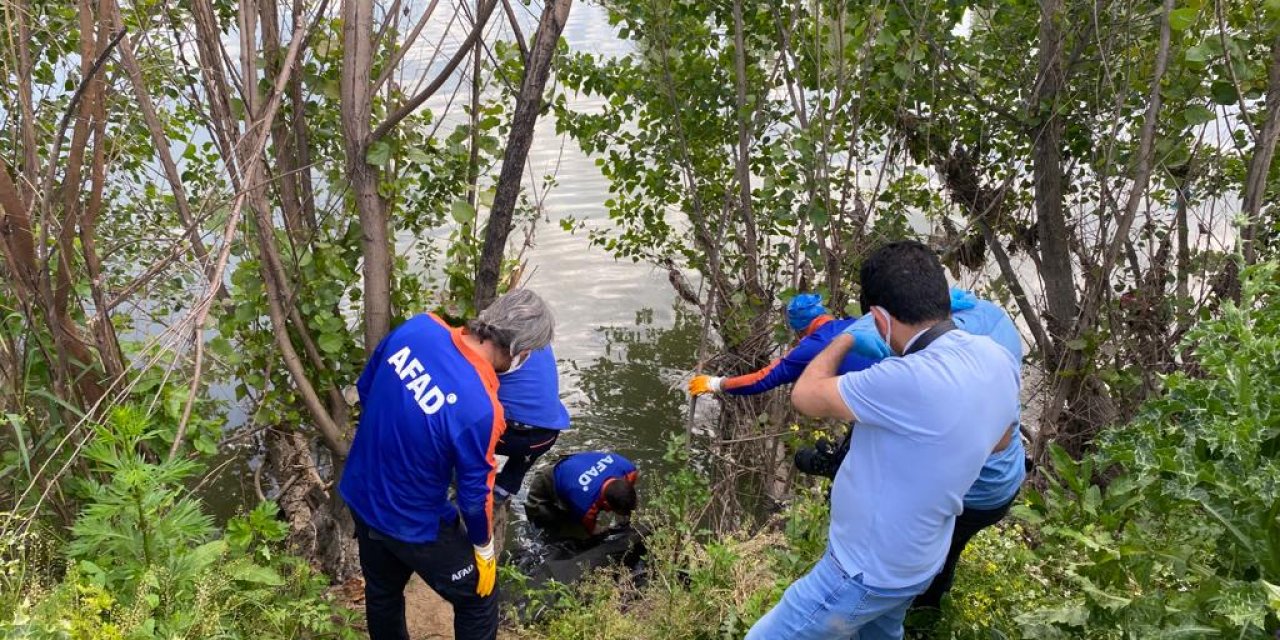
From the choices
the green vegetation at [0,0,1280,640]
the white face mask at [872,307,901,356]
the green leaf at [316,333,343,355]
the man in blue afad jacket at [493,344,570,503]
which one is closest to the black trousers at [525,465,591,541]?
the green vegetation at [0,0,1280,640]

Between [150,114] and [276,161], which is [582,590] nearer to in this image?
[276,161]

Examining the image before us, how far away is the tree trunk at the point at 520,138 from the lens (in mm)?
2979

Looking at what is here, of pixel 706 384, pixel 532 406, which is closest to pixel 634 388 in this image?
pixel 532 406

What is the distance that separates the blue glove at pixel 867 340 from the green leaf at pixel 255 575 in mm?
2089

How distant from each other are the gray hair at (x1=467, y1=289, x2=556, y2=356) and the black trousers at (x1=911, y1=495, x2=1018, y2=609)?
1406mm

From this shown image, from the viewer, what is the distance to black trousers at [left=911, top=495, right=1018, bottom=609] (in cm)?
269

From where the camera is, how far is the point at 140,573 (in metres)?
2.54

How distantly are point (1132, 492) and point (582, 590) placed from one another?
2503mm

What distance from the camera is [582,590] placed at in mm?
4242

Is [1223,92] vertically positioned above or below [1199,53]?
below

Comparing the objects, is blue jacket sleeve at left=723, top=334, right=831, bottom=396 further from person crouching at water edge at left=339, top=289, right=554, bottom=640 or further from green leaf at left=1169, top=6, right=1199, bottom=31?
green leaf at left=1169, top=6, right=1199, bottom=31

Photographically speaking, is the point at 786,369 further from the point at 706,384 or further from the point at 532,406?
the point at 532,406

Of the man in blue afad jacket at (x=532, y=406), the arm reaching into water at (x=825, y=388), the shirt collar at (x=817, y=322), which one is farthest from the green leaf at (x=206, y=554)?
the shirt collar at (x=817, y=322)

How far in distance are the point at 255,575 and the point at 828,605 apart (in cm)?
190
